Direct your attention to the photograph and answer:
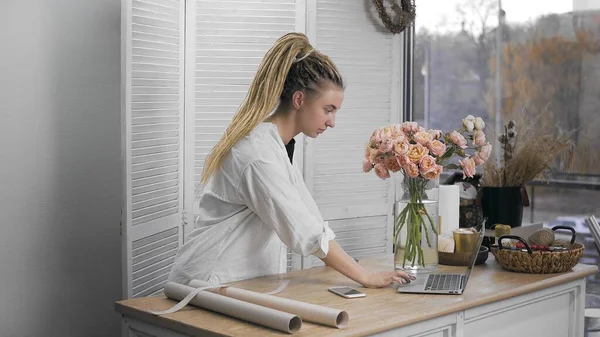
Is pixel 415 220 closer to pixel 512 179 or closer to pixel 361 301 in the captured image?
pixel 361 301

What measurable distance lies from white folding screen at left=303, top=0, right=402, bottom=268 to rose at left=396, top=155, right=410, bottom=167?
57.8 inches

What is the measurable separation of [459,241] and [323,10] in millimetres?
1726

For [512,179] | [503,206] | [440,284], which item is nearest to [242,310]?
[440,284]

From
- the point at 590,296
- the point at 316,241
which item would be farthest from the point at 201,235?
the point at 590,296

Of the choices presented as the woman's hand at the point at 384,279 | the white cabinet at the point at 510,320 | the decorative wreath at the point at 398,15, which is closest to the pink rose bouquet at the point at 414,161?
the woman's hand at the point at 384,279

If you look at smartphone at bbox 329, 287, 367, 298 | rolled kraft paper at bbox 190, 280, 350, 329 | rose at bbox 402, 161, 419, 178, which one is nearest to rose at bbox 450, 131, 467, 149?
rose at bbox 402, 161, 419, 178

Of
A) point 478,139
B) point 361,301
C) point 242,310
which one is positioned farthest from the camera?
point 478,139

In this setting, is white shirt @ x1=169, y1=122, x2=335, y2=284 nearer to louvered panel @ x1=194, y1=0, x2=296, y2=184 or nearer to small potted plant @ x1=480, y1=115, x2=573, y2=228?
louvered panel @ x1=194, y1=0, x2=296, y2=184

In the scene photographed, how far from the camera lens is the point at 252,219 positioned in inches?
107

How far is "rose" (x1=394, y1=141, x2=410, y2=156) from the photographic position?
2805 millimetres

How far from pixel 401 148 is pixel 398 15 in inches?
74.8

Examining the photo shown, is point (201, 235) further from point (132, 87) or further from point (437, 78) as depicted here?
point (437, 78)

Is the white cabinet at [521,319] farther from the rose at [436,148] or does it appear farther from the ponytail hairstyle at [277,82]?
the ponytail hairstyle at [277,82]

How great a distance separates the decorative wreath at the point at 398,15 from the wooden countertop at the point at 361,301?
1.84m
